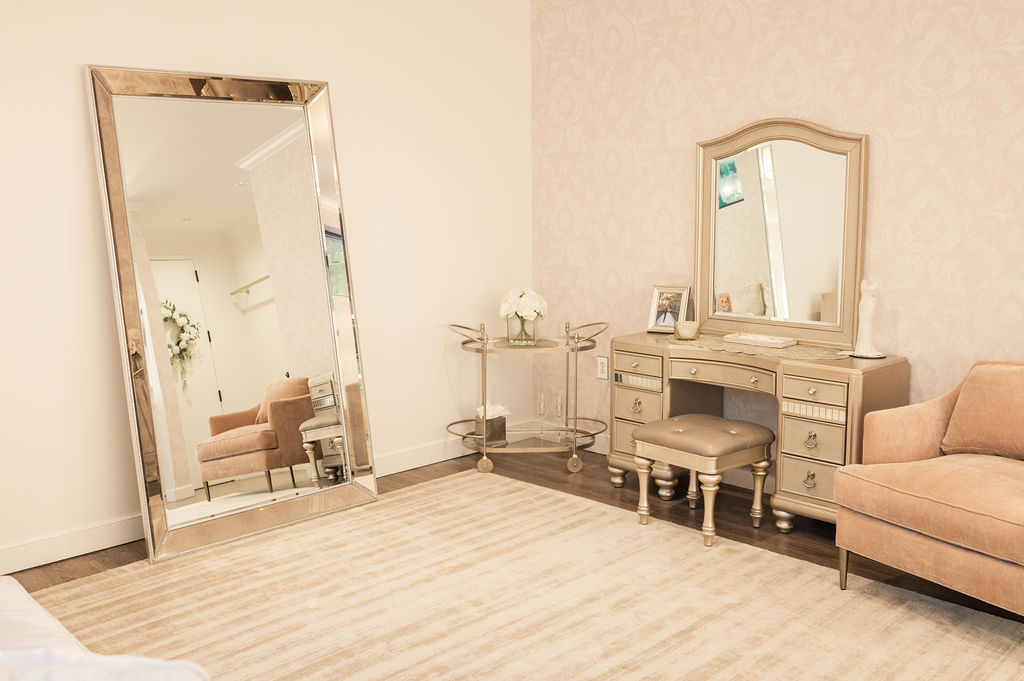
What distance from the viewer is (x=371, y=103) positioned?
4.16m

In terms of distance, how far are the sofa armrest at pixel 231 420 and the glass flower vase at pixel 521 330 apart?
146 cm

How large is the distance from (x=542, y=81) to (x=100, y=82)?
253 centimetres

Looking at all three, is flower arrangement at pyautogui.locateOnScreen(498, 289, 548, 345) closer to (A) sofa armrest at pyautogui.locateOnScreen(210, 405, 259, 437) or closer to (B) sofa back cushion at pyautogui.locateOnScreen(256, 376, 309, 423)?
(B) sofa back cushion at pyautogui.locateOnScreen(256, 376, 309, 423)

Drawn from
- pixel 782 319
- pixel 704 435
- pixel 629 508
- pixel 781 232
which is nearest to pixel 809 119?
pixel 781 232

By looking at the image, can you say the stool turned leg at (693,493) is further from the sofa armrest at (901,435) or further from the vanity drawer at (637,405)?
the sofa armrest at (901,435)

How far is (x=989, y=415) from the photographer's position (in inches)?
111

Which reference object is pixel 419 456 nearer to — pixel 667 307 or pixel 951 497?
pixel 667 307

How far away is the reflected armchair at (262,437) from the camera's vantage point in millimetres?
3463

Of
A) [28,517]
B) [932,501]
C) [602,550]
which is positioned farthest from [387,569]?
[932,501]

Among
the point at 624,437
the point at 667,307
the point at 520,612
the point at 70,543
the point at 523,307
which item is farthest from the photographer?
the point at 523,307

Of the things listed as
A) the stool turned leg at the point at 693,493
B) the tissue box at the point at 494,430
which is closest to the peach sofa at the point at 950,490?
the stool turned leg at the point at 693,493

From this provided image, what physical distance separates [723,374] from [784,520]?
0.68m

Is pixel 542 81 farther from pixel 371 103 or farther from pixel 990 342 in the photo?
pixel 990 342

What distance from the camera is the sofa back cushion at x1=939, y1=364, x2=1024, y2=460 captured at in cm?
276
